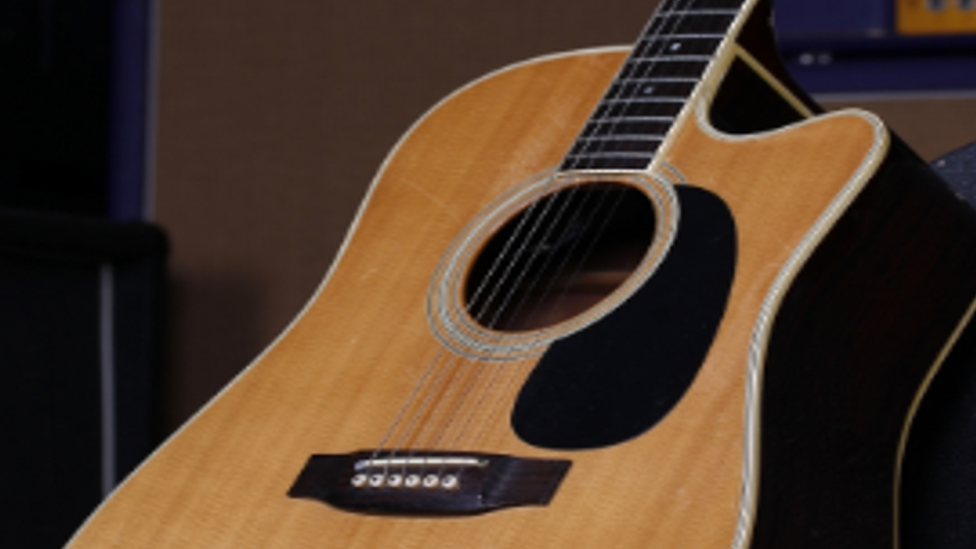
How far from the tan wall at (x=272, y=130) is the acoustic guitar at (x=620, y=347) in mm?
520

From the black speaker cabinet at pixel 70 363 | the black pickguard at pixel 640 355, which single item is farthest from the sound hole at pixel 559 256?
the black speaker cabinet at pixel 70 363

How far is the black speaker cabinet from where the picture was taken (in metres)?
1.03

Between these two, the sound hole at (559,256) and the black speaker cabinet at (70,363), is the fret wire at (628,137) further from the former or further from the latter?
the black speaker cabinet at (70,363)

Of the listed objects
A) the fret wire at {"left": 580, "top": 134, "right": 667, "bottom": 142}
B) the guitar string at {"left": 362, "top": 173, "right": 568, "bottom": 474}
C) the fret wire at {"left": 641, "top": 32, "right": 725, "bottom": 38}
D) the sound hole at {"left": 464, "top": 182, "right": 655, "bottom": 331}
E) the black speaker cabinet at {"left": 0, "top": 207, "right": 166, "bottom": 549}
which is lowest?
the black speaker cabinet at {"left": 0, "top": 207, "right": 166, "bottom": 549}

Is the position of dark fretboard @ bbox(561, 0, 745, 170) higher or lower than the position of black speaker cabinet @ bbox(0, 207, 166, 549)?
higher

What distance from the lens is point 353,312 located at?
0.71 metres

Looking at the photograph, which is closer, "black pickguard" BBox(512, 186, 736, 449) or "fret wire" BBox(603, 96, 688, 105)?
"black pickguard" BBox(512, 186, 736, 449)

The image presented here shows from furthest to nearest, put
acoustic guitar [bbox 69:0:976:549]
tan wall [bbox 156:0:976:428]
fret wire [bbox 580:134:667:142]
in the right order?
tan wall [bbox 156:0:976:428] → fret wire [bbox 580:134:667:142] → acoustic guitar [bbox 69:0:976:549]

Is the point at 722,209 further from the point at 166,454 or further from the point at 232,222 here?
the point at 232,222

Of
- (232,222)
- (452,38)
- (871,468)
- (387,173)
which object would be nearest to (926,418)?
(871,468)

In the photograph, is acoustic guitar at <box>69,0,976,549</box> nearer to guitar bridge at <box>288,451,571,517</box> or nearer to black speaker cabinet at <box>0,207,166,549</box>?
guitar bridge at <box>288,451,571,517</box>

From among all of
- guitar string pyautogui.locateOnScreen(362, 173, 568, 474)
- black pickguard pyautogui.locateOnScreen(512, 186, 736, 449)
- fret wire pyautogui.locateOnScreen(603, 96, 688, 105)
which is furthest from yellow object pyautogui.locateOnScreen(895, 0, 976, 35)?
guitar string pyautogui.locateOnScreen(362, 173, 568, 474)

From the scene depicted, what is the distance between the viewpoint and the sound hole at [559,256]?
0.71 m

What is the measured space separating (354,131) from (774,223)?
0.79 metres
